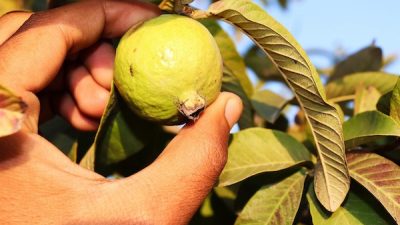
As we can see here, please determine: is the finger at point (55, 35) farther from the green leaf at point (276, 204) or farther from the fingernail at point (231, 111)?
the green leaf at point (276, 204)

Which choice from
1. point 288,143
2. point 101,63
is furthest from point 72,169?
point 288,143

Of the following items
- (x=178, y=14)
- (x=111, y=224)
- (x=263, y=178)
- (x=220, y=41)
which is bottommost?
(x=263, y=178)

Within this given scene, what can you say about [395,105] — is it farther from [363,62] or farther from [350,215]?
[363,62]

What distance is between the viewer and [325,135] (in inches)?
41.4

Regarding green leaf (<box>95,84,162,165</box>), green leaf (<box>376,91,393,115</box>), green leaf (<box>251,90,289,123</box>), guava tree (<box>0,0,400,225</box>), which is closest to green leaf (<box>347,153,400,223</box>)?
guava tree (<box>0,0,400,225</box>)

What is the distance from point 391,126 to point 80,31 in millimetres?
712

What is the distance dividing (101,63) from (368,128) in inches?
26.0

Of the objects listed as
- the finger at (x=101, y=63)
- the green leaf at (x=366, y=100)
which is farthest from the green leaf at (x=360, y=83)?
the finger at (x=101, y=63)

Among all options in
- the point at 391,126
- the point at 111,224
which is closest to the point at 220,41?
the point at 391,126

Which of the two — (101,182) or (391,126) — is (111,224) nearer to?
(101,182)

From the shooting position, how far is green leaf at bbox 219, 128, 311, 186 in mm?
1192

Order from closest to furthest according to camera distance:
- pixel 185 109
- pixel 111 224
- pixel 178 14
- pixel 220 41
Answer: pixel 111 224, pixel 185 109, pixel 178 14, pixel 220 41

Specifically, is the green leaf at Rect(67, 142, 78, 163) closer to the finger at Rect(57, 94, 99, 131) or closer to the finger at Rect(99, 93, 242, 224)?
the finger at Rect(57, 94, 99, 131)

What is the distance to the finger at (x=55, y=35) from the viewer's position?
108 cm
